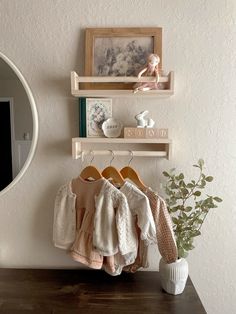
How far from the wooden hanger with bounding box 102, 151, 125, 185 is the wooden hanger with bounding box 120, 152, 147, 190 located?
37mm

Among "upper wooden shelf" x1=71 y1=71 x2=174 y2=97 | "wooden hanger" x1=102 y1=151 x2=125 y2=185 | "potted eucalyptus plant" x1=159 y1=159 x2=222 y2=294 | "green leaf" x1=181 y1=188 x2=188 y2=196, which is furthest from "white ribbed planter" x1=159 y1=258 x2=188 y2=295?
"upper wooden shelf" x1=71 y1=71 x2=174 y2=97

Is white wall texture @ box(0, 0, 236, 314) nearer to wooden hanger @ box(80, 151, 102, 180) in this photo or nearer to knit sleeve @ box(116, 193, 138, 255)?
wooden hanger @ box(80, 151, 102, 180)

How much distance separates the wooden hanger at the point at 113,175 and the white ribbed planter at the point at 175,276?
0.38m

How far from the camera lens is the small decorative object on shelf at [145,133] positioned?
1.09 m

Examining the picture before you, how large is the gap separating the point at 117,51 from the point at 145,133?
38 cm

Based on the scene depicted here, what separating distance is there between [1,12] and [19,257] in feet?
3.65

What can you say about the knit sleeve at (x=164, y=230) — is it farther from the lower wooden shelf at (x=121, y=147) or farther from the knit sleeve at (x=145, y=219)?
the lower wooden shelf at (x=121, y=147)

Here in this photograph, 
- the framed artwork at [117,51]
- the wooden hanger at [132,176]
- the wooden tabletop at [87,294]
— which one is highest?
the framed artwork at [117,51]

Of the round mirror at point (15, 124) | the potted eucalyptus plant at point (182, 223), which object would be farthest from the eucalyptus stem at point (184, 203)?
the round mirror at point (15, 124)

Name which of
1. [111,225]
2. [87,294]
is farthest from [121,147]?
[87,294]

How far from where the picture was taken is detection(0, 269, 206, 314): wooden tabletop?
0.99m

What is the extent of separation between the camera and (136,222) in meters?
1.07

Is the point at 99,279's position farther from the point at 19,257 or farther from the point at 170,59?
the point at 170,59

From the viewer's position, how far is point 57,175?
1231 mm
